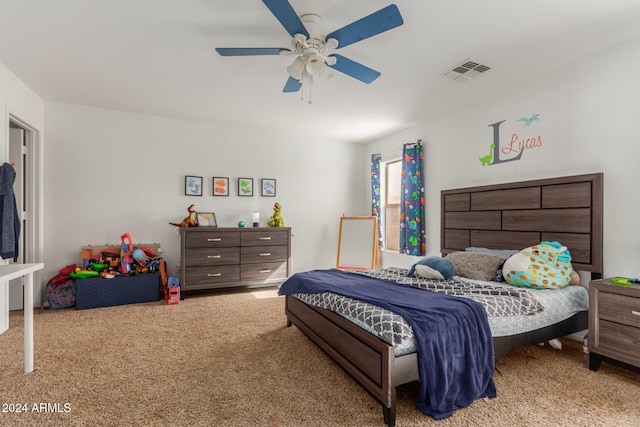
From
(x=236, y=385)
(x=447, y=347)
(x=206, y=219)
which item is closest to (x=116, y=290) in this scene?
(x=206, y=219)

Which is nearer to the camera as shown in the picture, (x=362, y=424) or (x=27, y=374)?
(x=362, y=424)

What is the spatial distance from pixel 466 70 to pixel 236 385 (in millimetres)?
3334

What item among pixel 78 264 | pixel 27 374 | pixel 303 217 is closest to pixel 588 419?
pixel 27 374

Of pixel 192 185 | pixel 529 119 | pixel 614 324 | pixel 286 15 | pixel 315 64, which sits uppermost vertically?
pixel 286 15

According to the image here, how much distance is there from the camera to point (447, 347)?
1.80 meters

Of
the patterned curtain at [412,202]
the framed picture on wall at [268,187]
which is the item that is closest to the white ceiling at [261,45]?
the patterned curtain at [412,202]

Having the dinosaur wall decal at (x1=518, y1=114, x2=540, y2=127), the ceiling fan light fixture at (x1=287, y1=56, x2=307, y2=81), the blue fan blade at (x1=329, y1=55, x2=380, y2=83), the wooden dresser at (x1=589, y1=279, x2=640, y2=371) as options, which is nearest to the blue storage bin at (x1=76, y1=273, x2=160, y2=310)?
the ceiling fan light fixture at (x1=287, y1=56, x2=307, y2=81)

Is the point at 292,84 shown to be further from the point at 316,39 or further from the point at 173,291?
the point at 173,291

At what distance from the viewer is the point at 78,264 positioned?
4.12 metres

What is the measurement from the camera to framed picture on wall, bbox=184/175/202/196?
184 inches

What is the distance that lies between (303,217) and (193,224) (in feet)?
5.98

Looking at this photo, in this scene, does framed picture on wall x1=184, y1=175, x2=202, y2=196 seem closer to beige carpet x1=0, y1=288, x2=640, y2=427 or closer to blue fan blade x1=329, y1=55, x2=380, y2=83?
beige carpet x1=0, y1=288, x2=640, y2=427

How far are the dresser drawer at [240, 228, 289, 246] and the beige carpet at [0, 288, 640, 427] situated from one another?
1.64m

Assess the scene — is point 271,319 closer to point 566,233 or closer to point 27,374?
point 27,374
